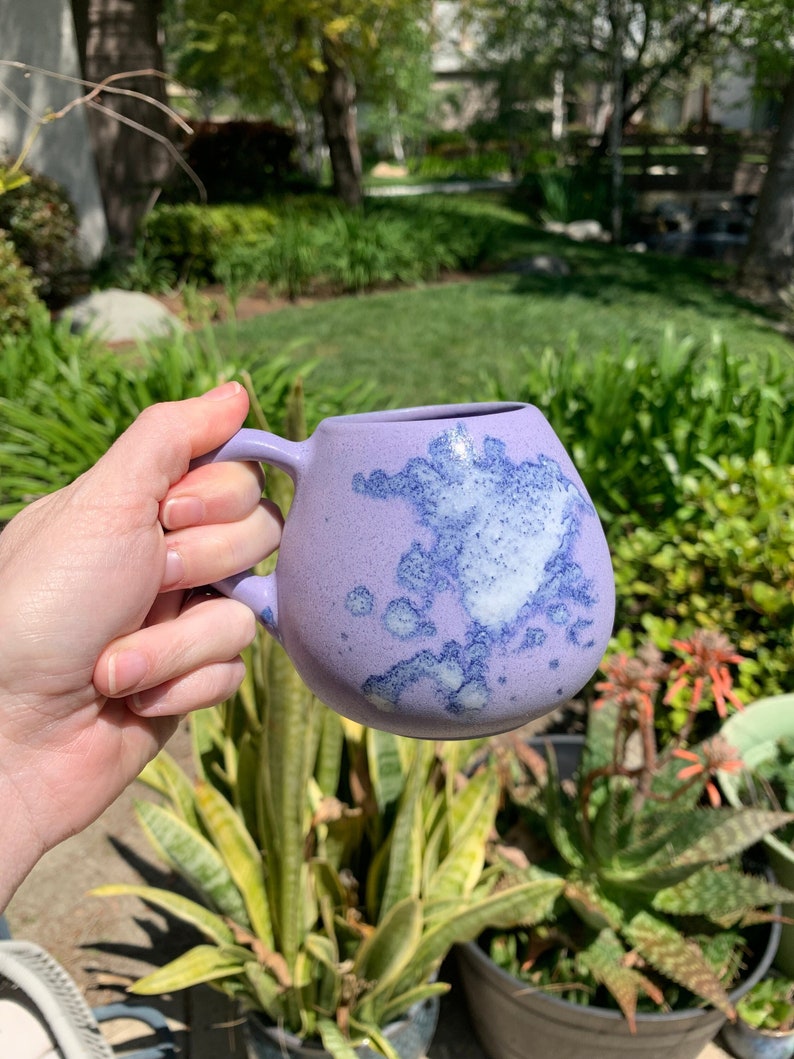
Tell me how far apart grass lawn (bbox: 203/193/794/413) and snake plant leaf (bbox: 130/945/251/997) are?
3.64 meters

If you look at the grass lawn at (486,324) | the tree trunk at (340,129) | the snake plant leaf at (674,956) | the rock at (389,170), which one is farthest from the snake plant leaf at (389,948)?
the rock at (389,170)

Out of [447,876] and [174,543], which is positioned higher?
[174,543]

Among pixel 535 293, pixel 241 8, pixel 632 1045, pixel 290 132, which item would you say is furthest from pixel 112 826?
pixel 290 132

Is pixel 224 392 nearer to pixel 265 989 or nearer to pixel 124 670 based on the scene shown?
pixel 124 670

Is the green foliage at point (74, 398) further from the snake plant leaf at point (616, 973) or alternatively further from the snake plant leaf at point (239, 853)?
the snake plant leaf at point (616, 973)

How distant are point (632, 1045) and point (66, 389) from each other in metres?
3.37

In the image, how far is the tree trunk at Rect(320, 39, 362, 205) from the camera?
10.5m

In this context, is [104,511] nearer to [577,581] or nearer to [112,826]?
[577,581]

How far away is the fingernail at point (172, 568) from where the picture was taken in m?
1.15

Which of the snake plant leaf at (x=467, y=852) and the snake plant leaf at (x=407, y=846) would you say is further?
the snake plant leaf at (x=467, y=852)

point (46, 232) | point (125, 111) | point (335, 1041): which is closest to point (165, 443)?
point (335, 1041)

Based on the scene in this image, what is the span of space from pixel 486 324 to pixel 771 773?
6316 mm

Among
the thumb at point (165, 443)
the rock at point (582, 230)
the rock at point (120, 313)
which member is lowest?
the rock at point (120, 313)

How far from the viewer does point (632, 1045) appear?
1770mm
